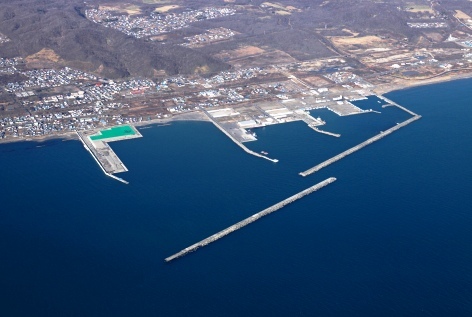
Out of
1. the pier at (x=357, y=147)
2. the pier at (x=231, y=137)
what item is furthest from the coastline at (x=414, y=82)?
the pier at (x=231, y=137)

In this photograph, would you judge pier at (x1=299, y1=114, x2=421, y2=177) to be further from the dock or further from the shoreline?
the dock

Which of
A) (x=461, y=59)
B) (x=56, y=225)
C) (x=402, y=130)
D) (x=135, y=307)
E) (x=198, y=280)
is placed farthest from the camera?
(x=461, y=59)

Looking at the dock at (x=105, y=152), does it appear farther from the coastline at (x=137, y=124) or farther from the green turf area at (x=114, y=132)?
the coastline at (x=137, y=124)

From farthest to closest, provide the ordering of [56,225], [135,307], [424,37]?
[424,37]
[56,225]
[135,307]

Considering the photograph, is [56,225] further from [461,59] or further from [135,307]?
[461,59]

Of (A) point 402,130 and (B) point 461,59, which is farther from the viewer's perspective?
(B) point 461,59

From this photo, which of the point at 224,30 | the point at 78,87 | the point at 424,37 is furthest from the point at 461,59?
the point at 78,87
